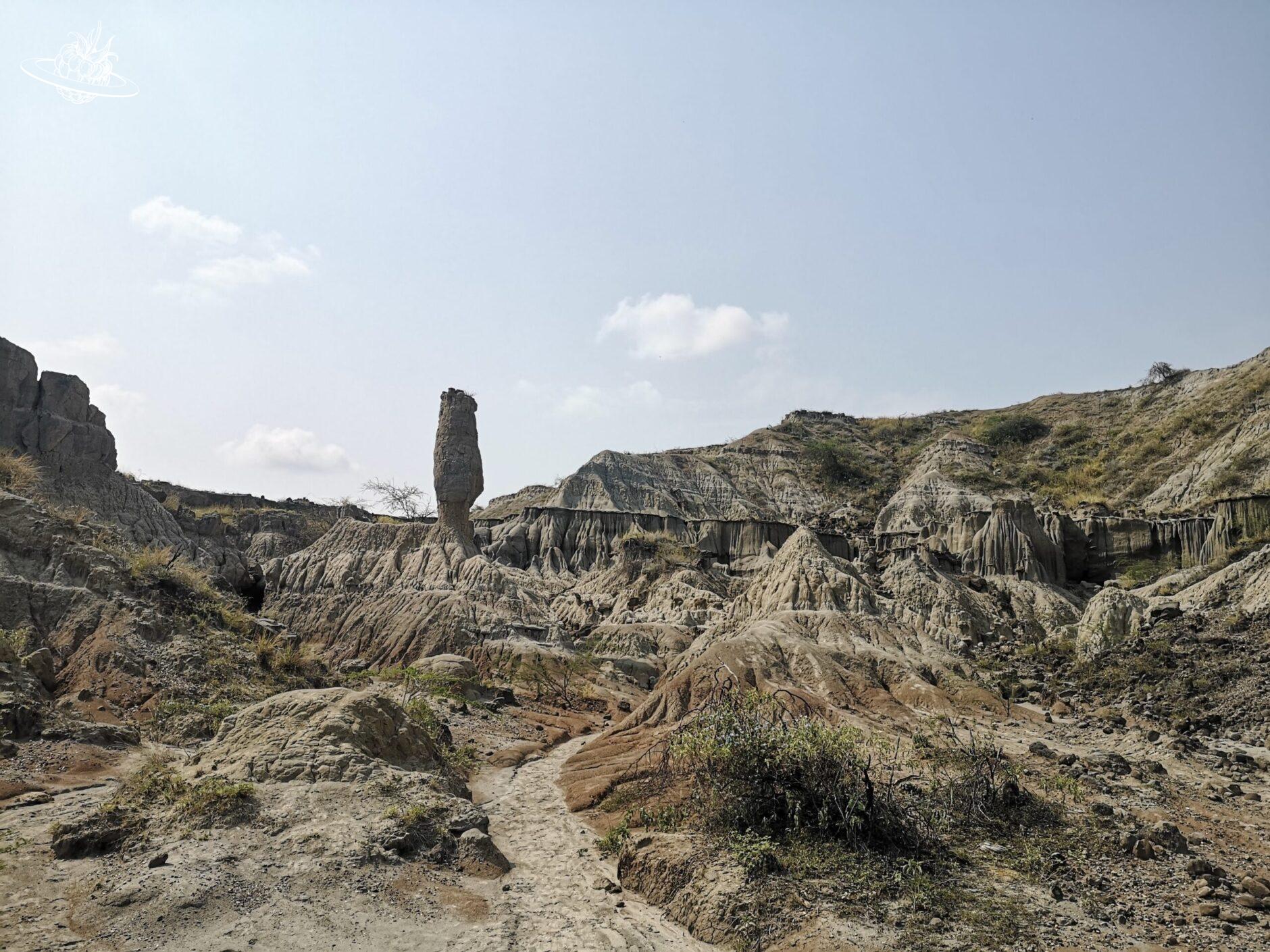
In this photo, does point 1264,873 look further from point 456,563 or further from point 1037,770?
point 456,563

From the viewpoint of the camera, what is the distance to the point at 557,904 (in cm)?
1041

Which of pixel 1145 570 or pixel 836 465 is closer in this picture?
pixel 1145 570

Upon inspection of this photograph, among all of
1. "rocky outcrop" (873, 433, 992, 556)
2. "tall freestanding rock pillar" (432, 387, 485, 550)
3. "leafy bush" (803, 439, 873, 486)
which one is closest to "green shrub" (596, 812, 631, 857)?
"tall freestanding rock pillar" (432, 387, 485, 550)

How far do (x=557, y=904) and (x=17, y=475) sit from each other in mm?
19949

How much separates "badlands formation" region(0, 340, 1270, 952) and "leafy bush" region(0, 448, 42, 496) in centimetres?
15

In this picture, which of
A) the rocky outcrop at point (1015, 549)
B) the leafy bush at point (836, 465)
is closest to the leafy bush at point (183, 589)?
the rocky outcrop at point (1015, 549)

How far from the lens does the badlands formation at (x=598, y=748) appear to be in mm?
9164

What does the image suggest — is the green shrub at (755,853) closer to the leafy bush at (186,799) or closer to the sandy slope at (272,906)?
the sandy slope at (272,906)

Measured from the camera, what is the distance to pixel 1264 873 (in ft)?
33.2

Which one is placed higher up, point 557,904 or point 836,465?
point 836,465

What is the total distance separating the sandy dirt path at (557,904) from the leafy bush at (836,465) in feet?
233

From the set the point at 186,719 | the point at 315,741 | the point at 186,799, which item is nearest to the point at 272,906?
the point at 186,799

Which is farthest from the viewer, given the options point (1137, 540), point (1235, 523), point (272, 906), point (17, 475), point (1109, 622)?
point (1137, 540)

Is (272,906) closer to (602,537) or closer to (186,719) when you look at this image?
(186,719)
